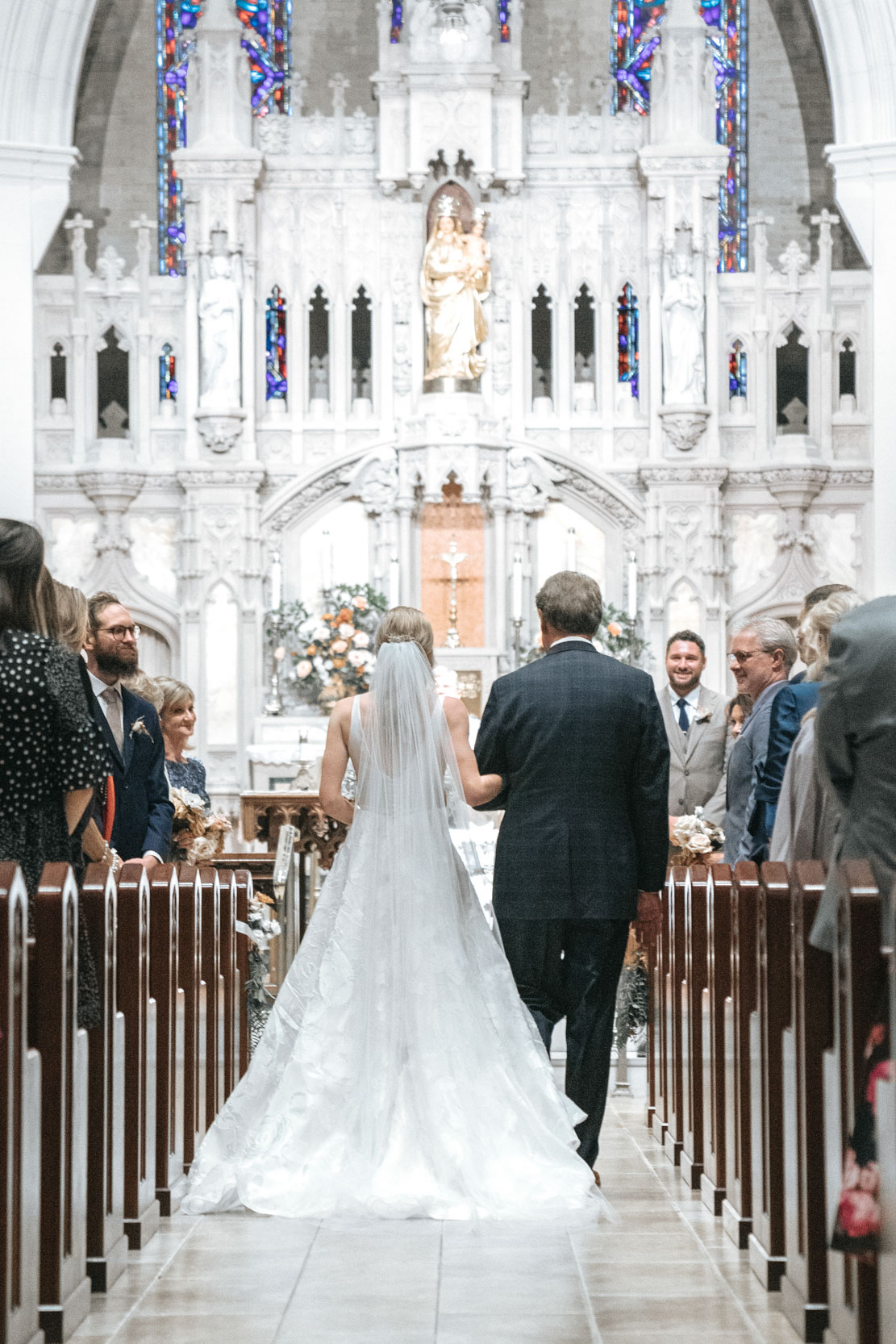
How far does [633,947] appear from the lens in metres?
8.16

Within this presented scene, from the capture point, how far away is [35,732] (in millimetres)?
3764

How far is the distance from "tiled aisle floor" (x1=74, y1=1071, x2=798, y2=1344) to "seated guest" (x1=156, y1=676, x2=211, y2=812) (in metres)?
2.48

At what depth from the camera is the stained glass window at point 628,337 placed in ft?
51.6

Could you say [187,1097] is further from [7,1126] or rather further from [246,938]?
[7,1126]

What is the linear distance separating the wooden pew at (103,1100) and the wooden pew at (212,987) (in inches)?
48.8

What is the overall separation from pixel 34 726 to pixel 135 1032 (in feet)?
3.37

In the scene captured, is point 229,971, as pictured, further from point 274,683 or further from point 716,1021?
point 274,683

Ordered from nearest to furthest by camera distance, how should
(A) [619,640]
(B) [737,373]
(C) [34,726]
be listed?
(C) [34,726]
(A) [619,640]
(B) [737,373]

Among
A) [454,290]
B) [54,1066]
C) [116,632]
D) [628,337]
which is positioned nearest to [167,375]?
[454,290]

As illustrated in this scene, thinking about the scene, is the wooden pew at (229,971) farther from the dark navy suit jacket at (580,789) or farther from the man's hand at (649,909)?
the man's hand at (649,909)

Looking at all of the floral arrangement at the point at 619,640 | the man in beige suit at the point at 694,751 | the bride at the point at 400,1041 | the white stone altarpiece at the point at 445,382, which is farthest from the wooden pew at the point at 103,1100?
the white stone altarpiece at the point at 445,382

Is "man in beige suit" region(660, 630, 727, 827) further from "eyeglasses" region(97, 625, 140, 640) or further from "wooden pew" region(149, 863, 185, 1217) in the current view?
"wooden pew" region(149, 863, 185, 1217)

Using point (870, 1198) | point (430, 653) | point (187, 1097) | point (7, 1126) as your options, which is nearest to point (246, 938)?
point (187, 1097)

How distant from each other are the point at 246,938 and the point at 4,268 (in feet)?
32.5
